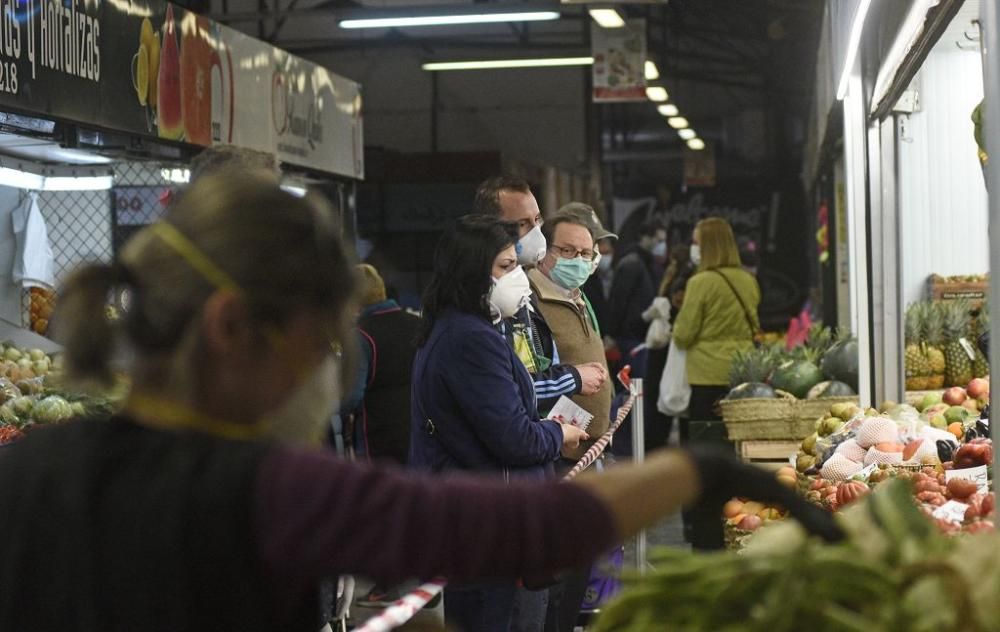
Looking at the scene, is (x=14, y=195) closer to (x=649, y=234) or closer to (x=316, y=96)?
(x=316, y=96)

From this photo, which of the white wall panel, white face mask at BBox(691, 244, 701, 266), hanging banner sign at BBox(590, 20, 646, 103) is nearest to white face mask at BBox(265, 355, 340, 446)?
the white wall panel

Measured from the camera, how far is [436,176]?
59.0 ft

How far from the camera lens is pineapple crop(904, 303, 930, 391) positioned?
7219 millimetres

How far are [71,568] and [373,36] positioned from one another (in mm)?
21989

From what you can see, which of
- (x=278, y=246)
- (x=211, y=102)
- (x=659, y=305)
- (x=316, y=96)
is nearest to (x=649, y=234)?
(x=659, y=305)

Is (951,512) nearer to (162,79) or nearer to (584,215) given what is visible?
(584,215)

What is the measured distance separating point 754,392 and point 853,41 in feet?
8.33

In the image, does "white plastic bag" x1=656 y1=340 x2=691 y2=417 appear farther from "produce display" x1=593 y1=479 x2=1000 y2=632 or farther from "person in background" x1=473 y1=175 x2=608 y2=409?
"produce display" x1=593 y1=479 x2=1000 y2=632

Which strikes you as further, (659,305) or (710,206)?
(710,206)

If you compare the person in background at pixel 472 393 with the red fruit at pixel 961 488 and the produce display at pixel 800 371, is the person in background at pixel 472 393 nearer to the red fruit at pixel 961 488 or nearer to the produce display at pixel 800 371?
the red fruit at pixel 961 488

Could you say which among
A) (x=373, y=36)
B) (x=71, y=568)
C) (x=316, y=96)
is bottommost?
(x=71, y=568)

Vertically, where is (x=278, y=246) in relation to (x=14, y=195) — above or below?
below

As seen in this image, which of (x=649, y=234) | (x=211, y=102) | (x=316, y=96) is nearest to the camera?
(x=211, y=102)

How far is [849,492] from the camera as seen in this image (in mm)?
4469
